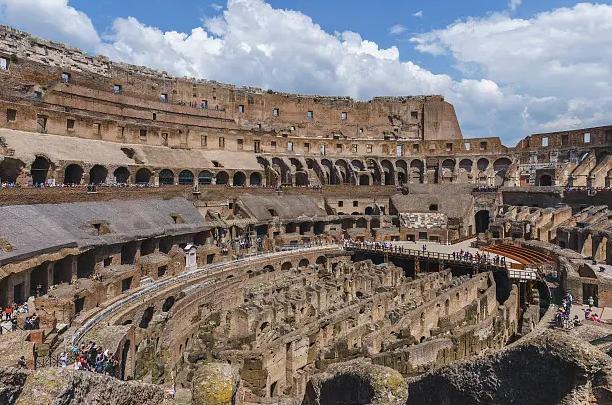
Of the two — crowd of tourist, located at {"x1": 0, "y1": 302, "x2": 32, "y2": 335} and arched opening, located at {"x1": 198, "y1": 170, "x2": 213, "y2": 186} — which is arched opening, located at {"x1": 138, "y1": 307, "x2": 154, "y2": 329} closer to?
crowd of tourist, located at {"x1": 0, "y1": 302, "x2": 32, "y2": 335}

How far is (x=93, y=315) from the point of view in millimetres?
19203

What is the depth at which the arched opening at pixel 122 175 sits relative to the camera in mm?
36856

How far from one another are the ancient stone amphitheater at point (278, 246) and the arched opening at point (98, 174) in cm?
24

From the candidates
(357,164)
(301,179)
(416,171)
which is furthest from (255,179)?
(416,171)

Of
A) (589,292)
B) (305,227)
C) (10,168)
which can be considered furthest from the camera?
(305,227)

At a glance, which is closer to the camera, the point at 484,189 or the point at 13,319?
the point at 13,319

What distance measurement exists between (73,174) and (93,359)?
78.6 ft

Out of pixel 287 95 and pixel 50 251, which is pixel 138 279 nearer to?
pixel 50 251

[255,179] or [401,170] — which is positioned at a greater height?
[401,170]

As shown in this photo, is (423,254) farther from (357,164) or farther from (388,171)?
(388,171)

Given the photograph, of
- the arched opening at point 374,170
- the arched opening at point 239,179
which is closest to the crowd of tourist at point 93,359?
the arched opening at point 239,179

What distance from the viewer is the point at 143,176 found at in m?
39.6

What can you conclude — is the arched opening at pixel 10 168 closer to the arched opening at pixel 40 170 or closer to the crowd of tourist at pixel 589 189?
the arched opening at pixel 40 170

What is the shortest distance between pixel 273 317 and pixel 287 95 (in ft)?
139
